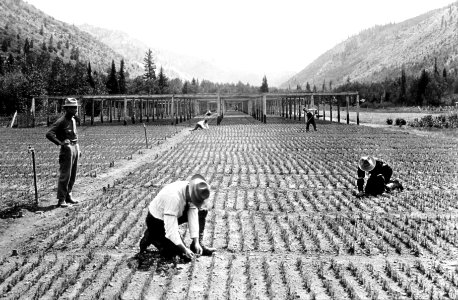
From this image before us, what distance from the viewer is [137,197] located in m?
10.1

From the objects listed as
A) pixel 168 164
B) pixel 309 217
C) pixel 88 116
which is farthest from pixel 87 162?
pixel 88 116

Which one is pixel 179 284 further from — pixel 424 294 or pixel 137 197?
pixel 137 197

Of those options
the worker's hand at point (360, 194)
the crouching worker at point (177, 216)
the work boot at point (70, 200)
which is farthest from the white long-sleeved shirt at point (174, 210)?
the worker's hand at point (360, 194)

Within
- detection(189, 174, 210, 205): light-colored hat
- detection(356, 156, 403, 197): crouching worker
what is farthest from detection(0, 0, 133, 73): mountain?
detection(189, 174, 210, 205): light-colored hat

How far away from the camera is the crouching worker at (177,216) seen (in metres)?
5.19

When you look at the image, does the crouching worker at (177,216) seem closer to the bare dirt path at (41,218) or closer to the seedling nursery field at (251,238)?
the seedling nursery field at (251,238)

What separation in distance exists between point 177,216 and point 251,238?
1.94 metres

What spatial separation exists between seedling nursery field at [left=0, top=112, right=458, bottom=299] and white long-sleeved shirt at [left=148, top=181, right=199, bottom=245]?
0.55 m

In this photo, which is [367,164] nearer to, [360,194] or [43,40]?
[360,194]

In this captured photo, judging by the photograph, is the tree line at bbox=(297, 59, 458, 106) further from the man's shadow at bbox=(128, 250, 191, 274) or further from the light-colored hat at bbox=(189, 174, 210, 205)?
the light-colored hat at bbox=(189, 174, 210, 205)

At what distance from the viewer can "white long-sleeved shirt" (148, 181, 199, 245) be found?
17.5 feet

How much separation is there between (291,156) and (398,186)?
6865mm

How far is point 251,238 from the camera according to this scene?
277 inches

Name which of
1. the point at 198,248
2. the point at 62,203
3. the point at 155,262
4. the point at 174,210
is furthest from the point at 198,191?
the point at 62,203
